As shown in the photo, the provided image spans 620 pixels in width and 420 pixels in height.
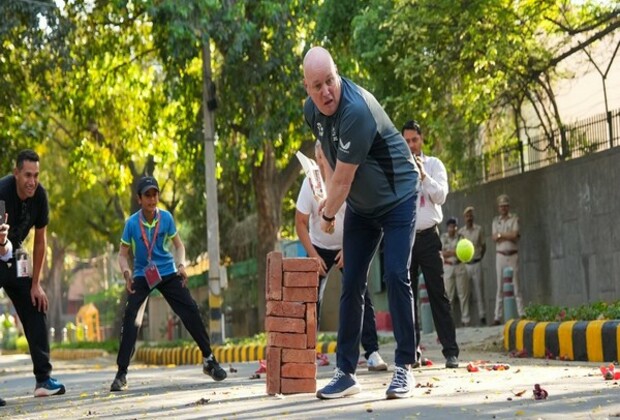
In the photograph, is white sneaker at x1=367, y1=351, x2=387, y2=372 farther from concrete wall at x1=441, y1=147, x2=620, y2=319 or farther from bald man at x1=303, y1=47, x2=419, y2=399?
concrete wall at x1=441, y1=147, x2=620, y2=319

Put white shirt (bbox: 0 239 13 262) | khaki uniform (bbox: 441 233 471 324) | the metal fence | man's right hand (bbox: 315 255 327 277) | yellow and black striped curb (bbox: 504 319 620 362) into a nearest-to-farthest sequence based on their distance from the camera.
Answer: white shirt (bbox: 0 239 13 262), man's right hand (bbox: 315 255 327 277), yellow and black striped curb (bbox: 504 319 620 362), the metal fence, khaki uniform (bbox: 441 233 471 324)

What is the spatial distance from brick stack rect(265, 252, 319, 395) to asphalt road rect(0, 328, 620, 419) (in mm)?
230

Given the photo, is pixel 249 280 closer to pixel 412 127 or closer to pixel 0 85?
pixel 0 85

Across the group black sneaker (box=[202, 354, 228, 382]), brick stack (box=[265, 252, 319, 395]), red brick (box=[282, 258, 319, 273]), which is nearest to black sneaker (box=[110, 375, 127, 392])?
black sneaker (box=[202, 354, 228, 382])

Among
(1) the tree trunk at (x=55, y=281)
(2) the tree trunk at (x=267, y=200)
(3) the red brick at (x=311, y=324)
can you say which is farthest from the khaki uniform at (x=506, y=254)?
(1) the tree trunk at (x=55, y=281)

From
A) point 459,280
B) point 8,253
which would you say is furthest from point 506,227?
point 8,253

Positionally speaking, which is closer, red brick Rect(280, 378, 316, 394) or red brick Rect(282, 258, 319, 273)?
red brick Rect(280, 378, 316, 394)

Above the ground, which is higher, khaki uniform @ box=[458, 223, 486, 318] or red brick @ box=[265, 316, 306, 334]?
khaki uniform @ box=[458, 223, 486, 318]

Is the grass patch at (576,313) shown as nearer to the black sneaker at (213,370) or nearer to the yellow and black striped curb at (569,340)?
the yellow and black striped curb at (569,340)

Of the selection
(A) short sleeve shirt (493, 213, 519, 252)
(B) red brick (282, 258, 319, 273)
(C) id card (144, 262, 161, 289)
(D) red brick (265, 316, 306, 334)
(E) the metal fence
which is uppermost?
(E) the metal fence

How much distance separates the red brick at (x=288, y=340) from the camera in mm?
9977

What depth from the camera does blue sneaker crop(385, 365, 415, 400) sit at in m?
8.85

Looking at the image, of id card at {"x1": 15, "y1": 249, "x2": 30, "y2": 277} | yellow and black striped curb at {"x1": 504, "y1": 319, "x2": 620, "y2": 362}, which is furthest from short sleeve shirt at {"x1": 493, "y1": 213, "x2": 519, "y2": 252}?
id card at {"x1": 15, "y1": 249, "x2": 30, "y2": 277}

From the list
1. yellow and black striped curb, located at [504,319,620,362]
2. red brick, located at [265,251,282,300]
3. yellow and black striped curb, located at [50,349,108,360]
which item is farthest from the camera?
yellow and black striped curb, located at [50,349,108,360]
